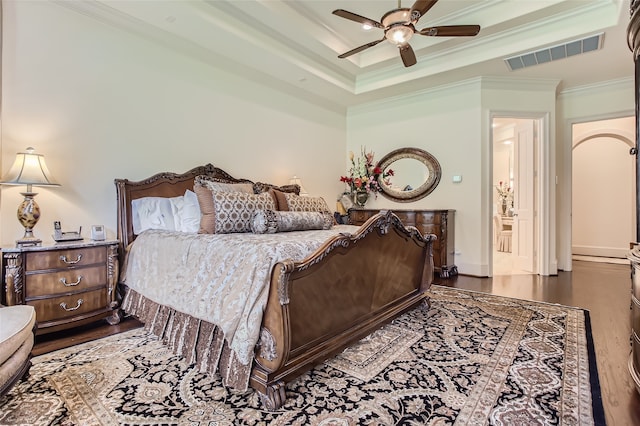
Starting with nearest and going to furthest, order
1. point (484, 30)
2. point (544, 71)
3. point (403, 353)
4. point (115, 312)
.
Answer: point (403, 353)
point (115, 312)
point (484, 30)
point (544, 71)

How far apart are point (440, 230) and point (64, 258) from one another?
171 inches

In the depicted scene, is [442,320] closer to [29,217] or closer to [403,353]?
[403,353]

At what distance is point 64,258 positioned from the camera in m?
2.46

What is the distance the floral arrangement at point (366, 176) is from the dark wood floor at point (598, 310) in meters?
2.02

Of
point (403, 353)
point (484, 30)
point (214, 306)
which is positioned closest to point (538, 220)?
point (484, 30)

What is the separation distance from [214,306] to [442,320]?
2.04 m

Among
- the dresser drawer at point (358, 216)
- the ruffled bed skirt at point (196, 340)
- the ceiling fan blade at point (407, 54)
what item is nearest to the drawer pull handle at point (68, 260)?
the ruffled bed skirt at point (196, 340)

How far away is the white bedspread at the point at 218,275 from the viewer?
1616 mm

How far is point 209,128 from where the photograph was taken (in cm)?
396

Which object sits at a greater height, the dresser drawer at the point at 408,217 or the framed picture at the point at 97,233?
the dresser drawer at the point at 408,217

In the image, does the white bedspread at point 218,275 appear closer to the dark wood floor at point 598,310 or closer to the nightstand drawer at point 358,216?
the dark wood floor at point 598,310

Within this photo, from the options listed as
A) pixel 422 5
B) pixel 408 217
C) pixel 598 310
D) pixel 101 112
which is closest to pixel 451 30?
pixel 422 5

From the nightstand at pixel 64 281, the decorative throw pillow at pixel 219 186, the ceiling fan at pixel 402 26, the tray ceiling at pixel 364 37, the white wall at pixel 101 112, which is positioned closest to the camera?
the nightstand at pixel 64 281

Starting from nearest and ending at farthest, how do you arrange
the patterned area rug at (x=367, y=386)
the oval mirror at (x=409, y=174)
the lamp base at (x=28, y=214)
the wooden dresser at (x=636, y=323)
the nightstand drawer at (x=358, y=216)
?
the patterned area rug at (x=367, y=386), the wooden dresser at (x=636, y=323), the lamp base at (x=28, y=214), the oval mirror at (x=409, y=174), the nightstand drawer at (x=358, y=216)
